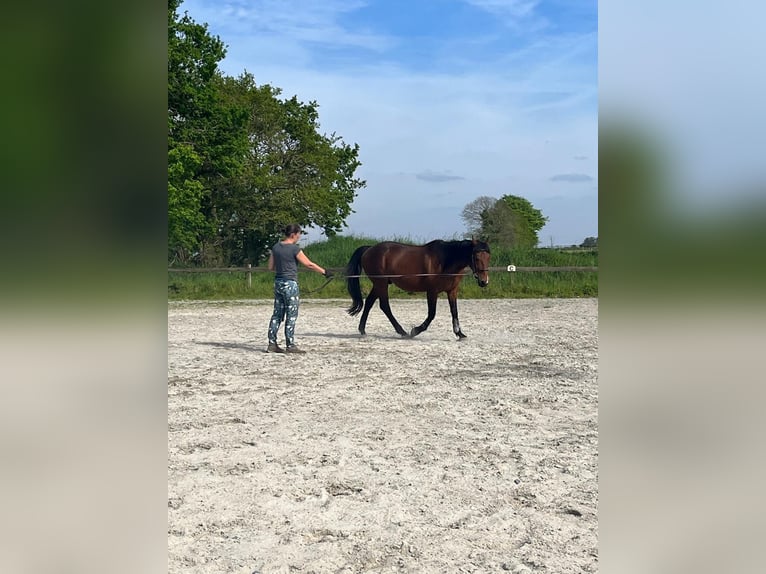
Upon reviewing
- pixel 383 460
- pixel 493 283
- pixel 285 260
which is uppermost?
pixel 285 260

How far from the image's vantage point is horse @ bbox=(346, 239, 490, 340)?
9039 mm

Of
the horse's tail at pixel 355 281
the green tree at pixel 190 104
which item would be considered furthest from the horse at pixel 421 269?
the green tree at pixel 190 104

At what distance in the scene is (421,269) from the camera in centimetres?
933

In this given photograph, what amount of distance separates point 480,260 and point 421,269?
0.87m

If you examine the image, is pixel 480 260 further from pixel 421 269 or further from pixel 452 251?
pixel 421 269

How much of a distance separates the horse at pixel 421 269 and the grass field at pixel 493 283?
694 centimetres

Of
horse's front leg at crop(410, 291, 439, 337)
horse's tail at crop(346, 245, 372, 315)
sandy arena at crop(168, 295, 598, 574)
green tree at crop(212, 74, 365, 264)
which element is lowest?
sandy arena at crop(168, 295, 598, 574)

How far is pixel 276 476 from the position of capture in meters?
3.59

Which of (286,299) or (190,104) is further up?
(190,104)

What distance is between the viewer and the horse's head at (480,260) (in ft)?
29.2

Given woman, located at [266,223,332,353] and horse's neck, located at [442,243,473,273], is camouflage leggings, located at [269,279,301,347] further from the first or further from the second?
horse's neck, located at [442,243,473,273]

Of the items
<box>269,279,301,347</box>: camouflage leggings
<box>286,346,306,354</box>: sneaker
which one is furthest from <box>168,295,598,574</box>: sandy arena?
<box>269,279,301,347</box>: camouflage leggings

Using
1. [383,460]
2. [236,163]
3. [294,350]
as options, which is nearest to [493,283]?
[236,163]
